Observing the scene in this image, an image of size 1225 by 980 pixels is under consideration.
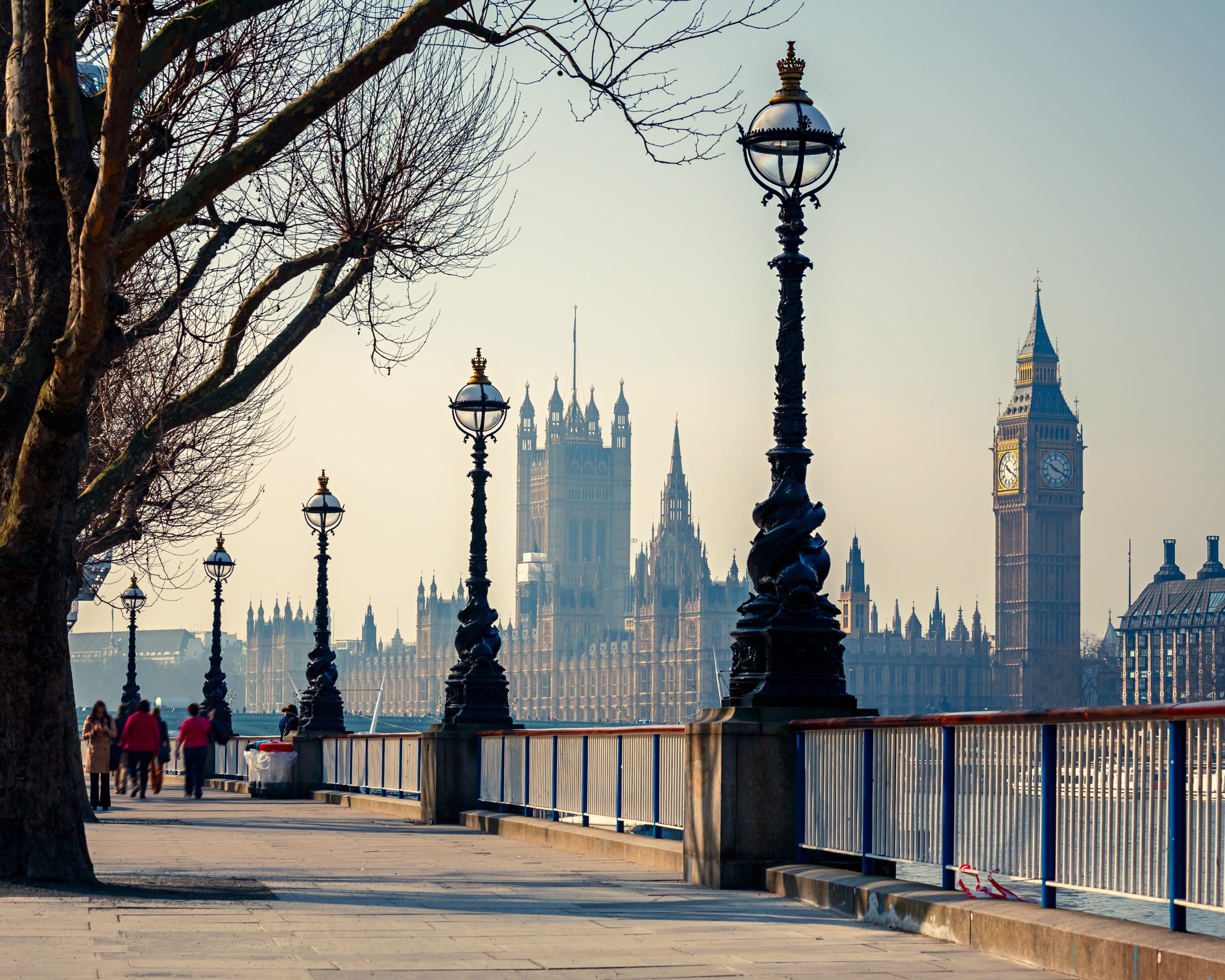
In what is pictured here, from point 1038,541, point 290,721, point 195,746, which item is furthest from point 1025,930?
point 1038,541

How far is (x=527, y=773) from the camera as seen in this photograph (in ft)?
58.3

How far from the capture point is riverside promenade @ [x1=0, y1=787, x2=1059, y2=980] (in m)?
7.53

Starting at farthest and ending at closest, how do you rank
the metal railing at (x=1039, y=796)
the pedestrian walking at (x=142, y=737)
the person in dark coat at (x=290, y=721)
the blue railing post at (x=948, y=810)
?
1. the person in dark coat at (x=290, y=721)
2. the pedestrian walking at (x=142, y=737)
3. the blue railing post at (x=948, y=810)
4. the metal railing at (x=1039, y=796)

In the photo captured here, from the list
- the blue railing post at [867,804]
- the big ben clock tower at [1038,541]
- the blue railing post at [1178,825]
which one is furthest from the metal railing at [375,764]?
the big ben clock tower at [1038,541]

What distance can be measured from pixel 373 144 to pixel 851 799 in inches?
305

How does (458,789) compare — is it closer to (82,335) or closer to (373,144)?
(373,144)

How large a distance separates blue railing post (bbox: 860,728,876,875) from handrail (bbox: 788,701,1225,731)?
0.09m

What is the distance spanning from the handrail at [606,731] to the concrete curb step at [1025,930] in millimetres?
2525

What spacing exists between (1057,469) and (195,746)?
173462 mm

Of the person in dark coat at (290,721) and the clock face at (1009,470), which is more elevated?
the clock face at (1009,470)

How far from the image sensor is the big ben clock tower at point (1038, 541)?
18725 cm

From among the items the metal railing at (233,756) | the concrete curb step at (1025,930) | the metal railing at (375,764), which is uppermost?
the concrete curb step at (1025,930)

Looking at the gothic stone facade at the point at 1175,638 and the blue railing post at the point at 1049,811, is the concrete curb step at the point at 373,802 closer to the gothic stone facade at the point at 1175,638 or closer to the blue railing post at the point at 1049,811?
the blue railing post at the point at 1049,811

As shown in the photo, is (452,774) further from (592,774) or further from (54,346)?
(54,346)
